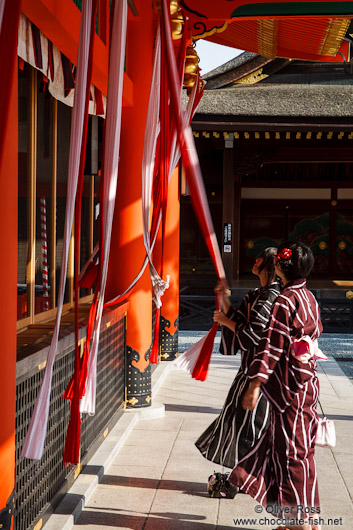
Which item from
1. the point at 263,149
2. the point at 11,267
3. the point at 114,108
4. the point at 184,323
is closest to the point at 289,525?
the point at 11,267

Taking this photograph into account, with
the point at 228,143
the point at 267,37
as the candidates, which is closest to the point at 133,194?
the point at 267,37

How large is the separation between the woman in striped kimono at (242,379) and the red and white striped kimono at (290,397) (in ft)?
1.49

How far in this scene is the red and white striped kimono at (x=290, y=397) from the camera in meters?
3.53

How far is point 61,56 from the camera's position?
4668mm

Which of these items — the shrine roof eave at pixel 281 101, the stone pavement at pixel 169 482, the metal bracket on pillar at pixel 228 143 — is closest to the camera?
the stone pavement at pixel 169 482

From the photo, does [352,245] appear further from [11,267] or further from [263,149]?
[11,267]

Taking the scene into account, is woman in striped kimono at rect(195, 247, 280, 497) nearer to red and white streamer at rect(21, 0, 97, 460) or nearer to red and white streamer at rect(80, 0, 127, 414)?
red and white streamer at rect(80, 0, 127, 414)

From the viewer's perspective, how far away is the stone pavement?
4.00 meters

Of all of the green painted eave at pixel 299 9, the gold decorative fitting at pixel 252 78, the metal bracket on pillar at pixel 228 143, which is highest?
the gold decorative fitting at pixel 252 78

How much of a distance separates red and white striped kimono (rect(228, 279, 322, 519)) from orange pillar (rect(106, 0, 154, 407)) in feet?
9.19

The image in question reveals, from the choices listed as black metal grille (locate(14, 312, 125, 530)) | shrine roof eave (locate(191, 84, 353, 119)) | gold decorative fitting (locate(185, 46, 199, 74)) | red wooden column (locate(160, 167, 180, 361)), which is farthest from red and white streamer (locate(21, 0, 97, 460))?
shrine roof eave (locate(191, 84, 353, 119))

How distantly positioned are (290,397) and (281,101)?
11256 millimetres

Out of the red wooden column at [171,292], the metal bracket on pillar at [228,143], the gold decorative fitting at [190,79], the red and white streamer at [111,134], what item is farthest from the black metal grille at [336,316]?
the red and white streamer at [111,134]

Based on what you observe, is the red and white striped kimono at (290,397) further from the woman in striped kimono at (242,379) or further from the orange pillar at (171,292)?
the orange pillar at (171,292)
